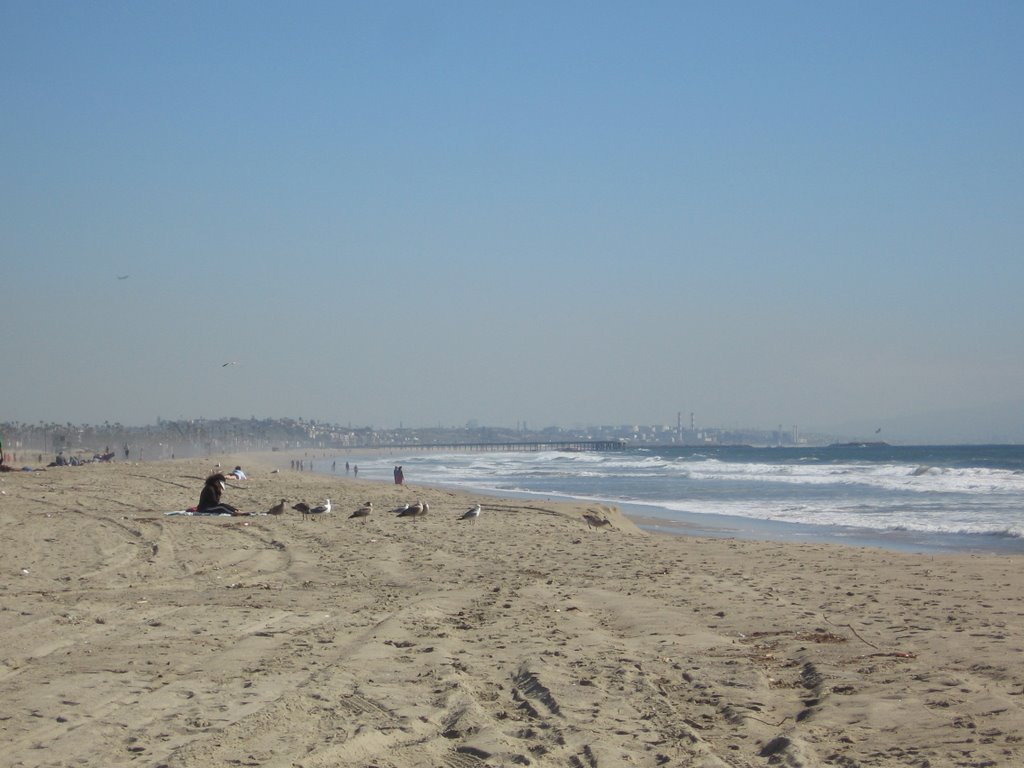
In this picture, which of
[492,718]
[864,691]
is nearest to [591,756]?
[492,718]

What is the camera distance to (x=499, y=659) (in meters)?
6.12

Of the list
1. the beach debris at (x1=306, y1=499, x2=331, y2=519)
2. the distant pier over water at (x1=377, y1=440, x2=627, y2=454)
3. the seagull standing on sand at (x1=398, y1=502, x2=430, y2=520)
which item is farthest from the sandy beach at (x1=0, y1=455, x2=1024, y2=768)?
the distant pier over water at (x1=377, y1=440, x2=627, y2=454)

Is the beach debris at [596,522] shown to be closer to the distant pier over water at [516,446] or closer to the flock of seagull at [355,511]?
the flock of seagull at [355,511]

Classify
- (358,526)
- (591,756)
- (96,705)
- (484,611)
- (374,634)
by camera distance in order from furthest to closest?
(358,526) → (484,611) → (374,634) → (96,705) → (591,756)

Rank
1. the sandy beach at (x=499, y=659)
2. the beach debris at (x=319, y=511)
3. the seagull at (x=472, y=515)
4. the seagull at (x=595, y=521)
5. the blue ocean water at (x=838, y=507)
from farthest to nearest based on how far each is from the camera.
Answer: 1. the blue ocean water at (x=838, y=507)
2. the seagull at (x=472, y=515)
3. the beach debris at (x=319, y=511)
4. the seagull at (x=595, y=521)
5. the sandy beach at (x=499, y=659)

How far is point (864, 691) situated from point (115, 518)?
13638 mm

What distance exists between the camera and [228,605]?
7.94 meters

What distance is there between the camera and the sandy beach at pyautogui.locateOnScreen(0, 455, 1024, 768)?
14.4 ft

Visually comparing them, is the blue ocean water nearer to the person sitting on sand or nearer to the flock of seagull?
the flock of seagull

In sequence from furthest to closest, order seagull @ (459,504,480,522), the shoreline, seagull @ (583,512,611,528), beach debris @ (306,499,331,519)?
seagull @ (459,504,480,522), beach debris @ (306,499,331,519), seagull @ (583,512,611,528), the shoreline

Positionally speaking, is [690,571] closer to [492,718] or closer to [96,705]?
[492,718]

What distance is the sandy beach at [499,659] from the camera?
14.4ft

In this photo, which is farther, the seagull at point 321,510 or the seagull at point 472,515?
the seagull at point 472,515

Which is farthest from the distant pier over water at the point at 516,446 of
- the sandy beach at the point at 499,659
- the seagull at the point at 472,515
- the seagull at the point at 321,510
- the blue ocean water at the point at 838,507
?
the sandy beach at the point at 499,659
